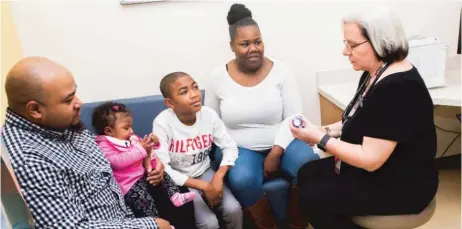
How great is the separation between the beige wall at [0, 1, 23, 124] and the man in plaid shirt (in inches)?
21.6

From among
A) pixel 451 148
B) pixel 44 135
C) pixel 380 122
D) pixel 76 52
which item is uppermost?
pixel 76 52

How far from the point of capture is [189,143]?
1969 millimetres

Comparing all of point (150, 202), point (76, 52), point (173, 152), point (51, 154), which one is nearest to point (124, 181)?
point (150, 202)

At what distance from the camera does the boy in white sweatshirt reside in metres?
1.90

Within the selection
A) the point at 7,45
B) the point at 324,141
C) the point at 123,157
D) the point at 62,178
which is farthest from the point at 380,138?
the point at 7,45

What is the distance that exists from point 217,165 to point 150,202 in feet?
1.59

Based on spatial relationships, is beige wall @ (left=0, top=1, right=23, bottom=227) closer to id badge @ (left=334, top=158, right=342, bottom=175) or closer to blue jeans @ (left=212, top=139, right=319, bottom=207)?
blue jeans @ (left=212, top=139, right=319, bottom=207)

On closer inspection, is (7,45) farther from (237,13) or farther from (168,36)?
(237,13)

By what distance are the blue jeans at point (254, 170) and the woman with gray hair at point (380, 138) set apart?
280 millimetres

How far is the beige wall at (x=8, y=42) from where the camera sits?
190 centimetres

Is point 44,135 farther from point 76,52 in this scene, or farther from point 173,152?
point 76,52

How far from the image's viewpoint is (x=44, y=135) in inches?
54.1

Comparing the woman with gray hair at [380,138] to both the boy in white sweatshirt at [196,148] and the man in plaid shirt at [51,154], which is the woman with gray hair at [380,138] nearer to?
the boy in white sweatshirt at [196,148]

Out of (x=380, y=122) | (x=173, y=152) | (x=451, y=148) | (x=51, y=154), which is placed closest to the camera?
(x=51, y=154)
